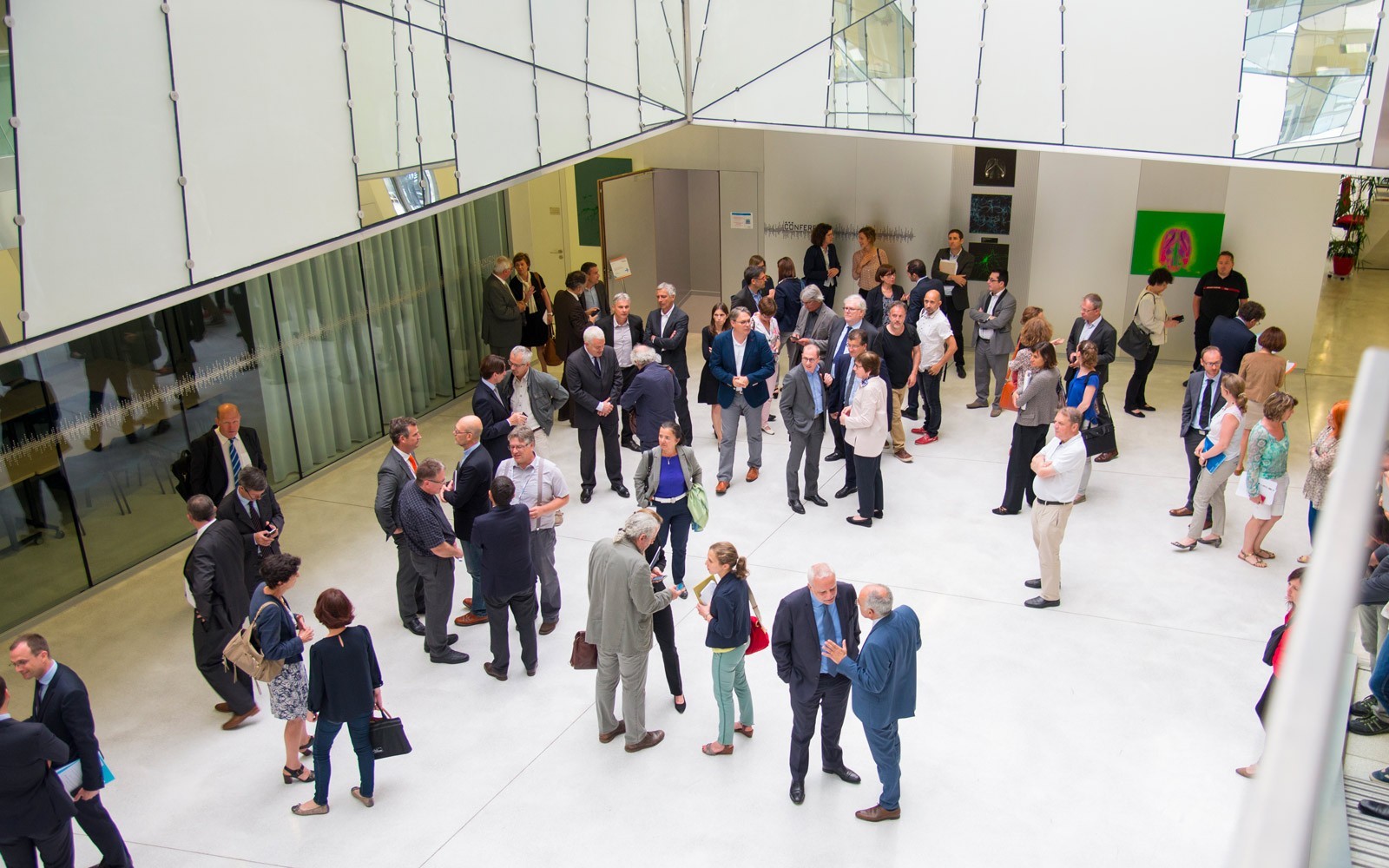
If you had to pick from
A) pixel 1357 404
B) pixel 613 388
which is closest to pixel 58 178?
pixel 613 388

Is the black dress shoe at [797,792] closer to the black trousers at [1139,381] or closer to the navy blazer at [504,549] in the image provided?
the navy blazer at [504,549]

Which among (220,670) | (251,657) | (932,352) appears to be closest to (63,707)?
(251,657)

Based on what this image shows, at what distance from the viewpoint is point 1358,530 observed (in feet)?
3.94

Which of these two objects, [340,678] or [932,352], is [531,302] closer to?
[932,352]

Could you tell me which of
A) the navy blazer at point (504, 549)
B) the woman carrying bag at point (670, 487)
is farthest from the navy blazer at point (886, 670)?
the navy blazer at point (504, 549)

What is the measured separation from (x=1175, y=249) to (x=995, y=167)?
97.9 inches

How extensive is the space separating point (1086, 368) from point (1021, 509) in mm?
1429

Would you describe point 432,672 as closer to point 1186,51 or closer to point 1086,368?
point 1086,368

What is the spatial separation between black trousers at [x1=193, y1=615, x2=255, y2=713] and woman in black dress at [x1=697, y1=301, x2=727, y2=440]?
16.5 feet

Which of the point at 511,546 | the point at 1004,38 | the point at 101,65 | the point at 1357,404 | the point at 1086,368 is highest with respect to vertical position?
the point at 1004,38

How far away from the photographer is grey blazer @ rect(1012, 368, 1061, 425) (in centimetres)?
961

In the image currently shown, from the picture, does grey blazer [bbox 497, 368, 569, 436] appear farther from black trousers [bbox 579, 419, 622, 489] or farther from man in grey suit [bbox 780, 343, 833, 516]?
man in grey suit [bbox 780, 343, 833, 516]

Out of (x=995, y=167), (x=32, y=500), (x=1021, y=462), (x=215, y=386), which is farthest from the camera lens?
(x=995, y=167)

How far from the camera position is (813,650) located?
610 centimetres
